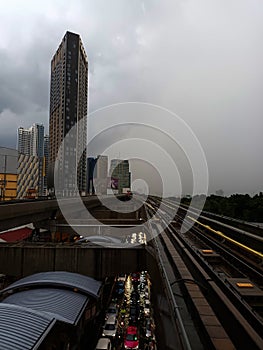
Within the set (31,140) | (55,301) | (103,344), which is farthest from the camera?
(31,140)

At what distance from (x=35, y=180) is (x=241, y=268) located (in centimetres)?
6080

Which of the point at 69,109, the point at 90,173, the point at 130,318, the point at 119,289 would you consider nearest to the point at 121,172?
the point at 90,173

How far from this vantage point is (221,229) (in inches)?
548

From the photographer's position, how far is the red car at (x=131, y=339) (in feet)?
45.9

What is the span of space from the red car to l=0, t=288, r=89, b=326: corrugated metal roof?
7.30 metres

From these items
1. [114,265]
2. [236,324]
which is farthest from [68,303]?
[236,324]

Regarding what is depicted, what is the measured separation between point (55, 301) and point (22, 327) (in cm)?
281

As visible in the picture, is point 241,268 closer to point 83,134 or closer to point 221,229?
point 221,229

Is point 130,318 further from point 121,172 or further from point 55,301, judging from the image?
point 121,172

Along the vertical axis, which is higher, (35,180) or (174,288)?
(35,180)

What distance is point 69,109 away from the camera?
261 ft

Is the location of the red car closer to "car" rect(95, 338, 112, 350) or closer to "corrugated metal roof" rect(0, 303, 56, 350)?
"car" rect(95, 338, 112, 350)

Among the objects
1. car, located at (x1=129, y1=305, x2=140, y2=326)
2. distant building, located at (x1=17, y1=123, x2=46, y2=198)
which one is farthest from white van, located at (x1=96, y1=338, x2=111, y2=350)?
distant building, located at (x1=17, y1=123, x2=46, y2=198)

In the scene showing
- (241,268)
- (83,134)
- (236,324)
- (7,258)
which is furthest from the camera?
(83,134)
